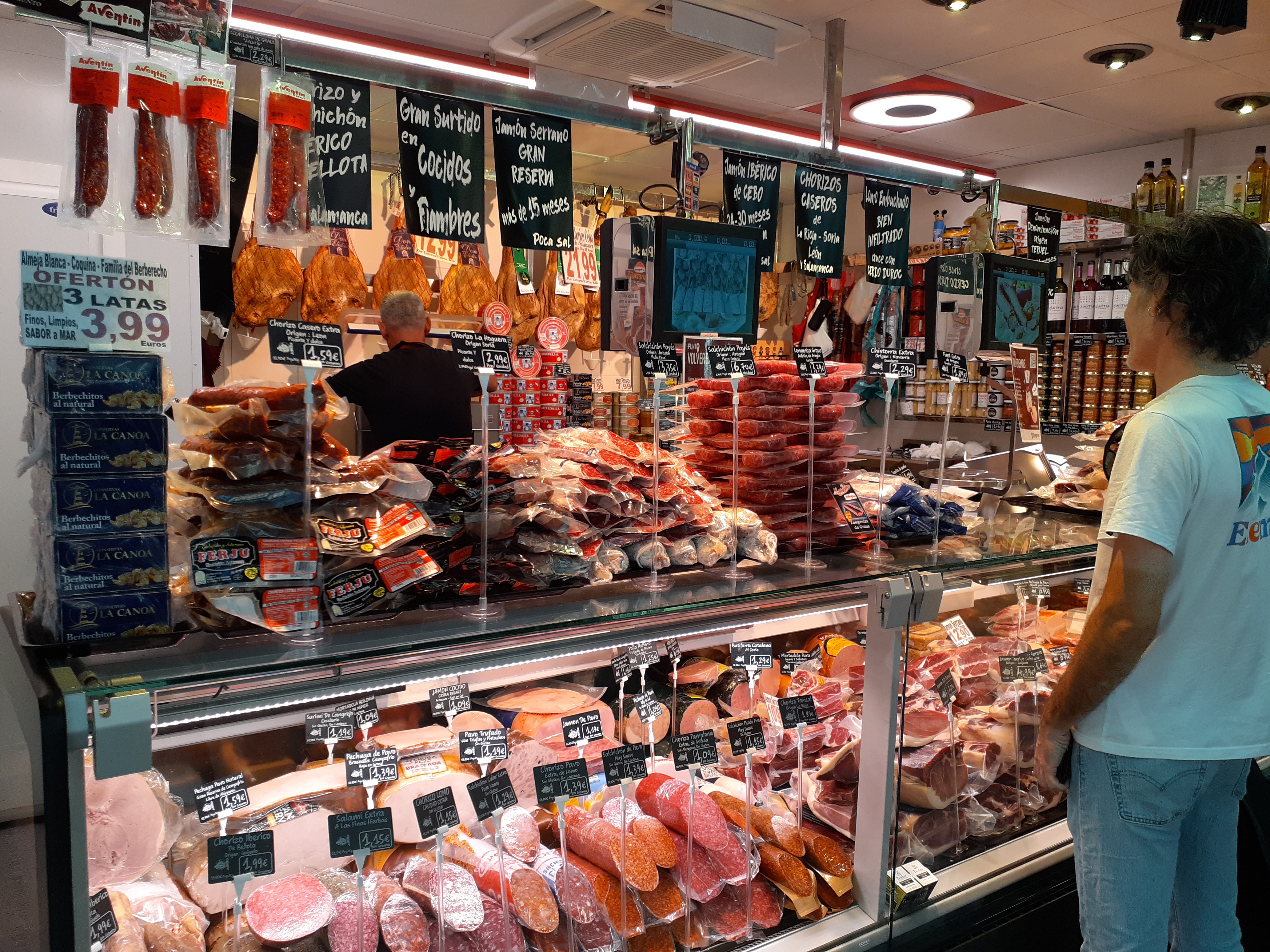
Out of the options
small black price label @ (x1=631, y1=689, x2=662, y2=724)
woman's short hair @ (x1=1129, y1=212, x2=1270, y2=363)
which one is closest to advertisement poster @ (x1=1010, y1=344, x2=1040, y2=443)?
woman's short hair @ (x1=1129, y1=212, x2=1270, y2=363)

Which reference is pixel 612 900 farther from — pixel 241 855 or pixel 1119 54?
pixel 1119 54

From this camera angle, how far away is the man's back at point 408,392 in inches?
170

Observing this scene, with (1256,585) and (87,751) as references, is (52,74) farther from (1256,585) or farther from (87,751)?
(1256,585)

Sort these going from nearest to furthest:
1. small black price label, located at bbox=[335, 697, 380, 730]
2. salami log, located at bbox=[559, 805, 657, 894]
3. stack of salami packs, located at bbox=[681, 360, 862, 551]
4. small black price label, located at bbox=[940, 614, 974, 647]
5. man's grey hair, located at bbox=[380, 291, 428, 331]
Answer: small black price label, located at bbox=[335, 697, 380, 730], salami log, located at bbox=[559, 805, 657, 894], stack of salami packs, located at bbox=[681, 360, 862, 551], small black price label, located at bbox=[940, 614, 974, 647], man's grey hair, located at bbox=[380, 291, 428, 331]

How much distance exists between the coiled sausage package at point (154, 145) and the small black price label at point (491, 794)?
111cm

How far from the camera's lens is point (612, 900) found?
6.03ft

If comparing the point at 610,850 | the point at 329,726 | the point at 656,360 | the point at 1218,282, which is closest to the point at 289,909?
the point at 329,726

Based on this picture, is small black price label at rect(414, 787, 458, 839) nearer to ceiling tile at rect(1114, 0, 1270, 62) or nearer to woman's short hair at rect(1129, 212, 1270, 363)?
woman's short hair at rect(1129, 212, 1270, 363)

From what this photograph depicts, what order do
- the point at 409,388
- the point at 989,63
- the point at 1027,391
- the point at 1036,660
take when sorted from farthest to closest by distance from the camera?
the point at 989,63
the point at 409,388
the point at 1027,391
the point at 1036,660

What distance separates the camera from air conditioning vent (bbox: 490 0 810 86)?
14.2ft

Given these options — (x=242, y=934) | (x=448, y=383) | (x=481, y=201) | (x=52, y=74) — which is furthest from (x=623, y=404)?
(x=242, y=934)

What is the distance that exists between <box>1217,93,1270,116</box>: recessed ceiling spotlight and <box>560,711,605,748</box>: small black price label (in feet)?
20.7

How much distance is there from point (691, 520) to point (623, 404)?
5447 mm

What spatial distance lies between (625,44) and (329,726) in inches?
161
